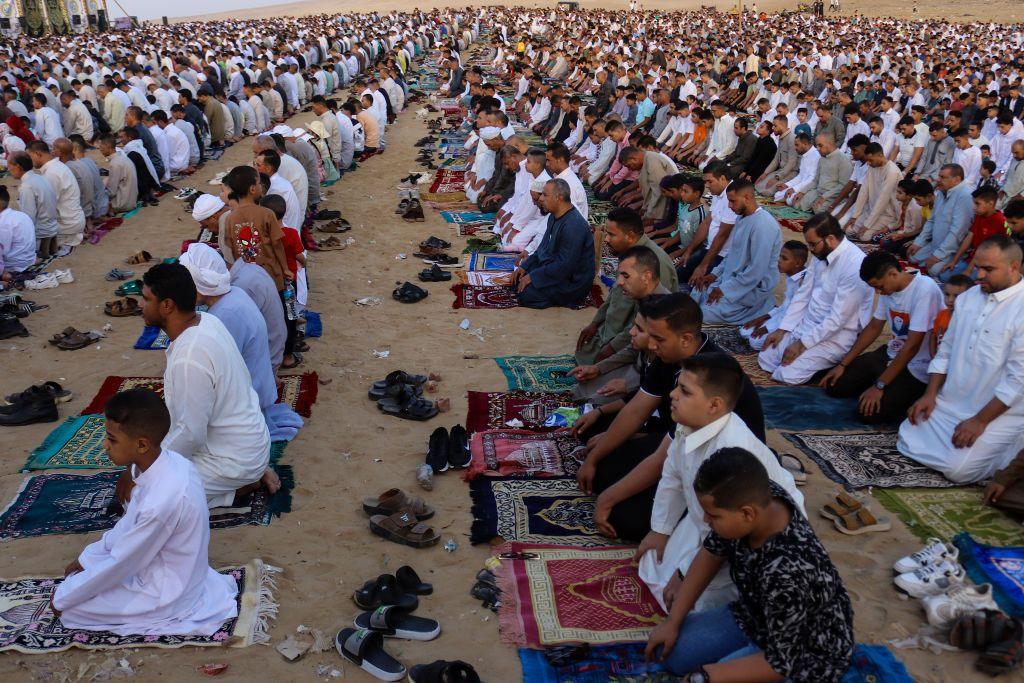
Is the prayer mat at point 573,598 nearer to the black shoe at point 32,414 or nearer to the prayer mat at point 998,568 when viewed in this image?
the prayer mat at point 998,568

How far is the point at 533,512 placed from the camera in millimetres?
4348

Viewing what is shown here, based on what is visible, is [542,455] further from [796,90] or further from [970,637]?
[796,90]

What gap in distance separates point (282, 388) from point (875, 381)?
4139 mm

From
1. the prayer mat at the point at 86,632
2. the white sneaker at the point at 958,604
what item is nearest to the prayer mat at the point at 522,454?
the prayer mat at the point at 86,632

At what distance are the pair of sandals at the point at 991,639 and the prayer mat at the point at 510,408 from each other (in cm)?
258

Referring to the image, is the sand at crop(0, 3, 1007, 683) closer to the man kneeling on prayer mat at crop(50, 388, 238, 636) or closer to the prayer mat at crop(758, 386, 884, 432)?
the man kneeling on prayer mat at crop(50, 388, 238, 636)

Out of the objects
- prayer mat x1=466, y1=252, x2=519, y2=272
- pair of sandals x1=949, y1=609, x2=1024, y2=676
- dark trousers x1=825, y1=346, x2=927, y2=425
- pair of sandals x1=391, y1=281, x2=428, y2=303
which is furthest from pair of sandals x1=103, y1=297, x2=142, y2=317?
pair of sandals x1=949, y1=609, x2=1024, y2=676

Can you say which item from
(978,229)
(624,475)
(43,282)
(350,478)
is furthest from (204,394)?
(978,229)

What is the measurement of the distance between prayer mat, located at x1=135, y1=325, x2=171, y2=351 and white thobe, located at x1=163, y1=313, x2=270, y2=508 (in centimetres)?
258

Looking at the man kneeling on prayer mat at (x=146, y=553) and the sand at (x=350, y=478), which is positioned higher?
the man kneeling on prayer mat at (x=146, y=553)

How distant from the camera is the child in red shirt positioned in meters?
7.30

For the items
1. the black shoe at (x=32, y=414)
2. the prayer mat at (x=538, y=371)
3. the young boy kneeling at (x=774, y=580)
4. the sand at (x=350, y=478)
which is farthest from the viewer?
the prayer mat at (x=538, y=371)

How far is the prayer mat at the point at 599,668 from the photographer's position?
3207mm

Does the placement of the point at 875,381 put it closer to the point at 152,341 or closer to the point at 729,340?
the point at 729,340
